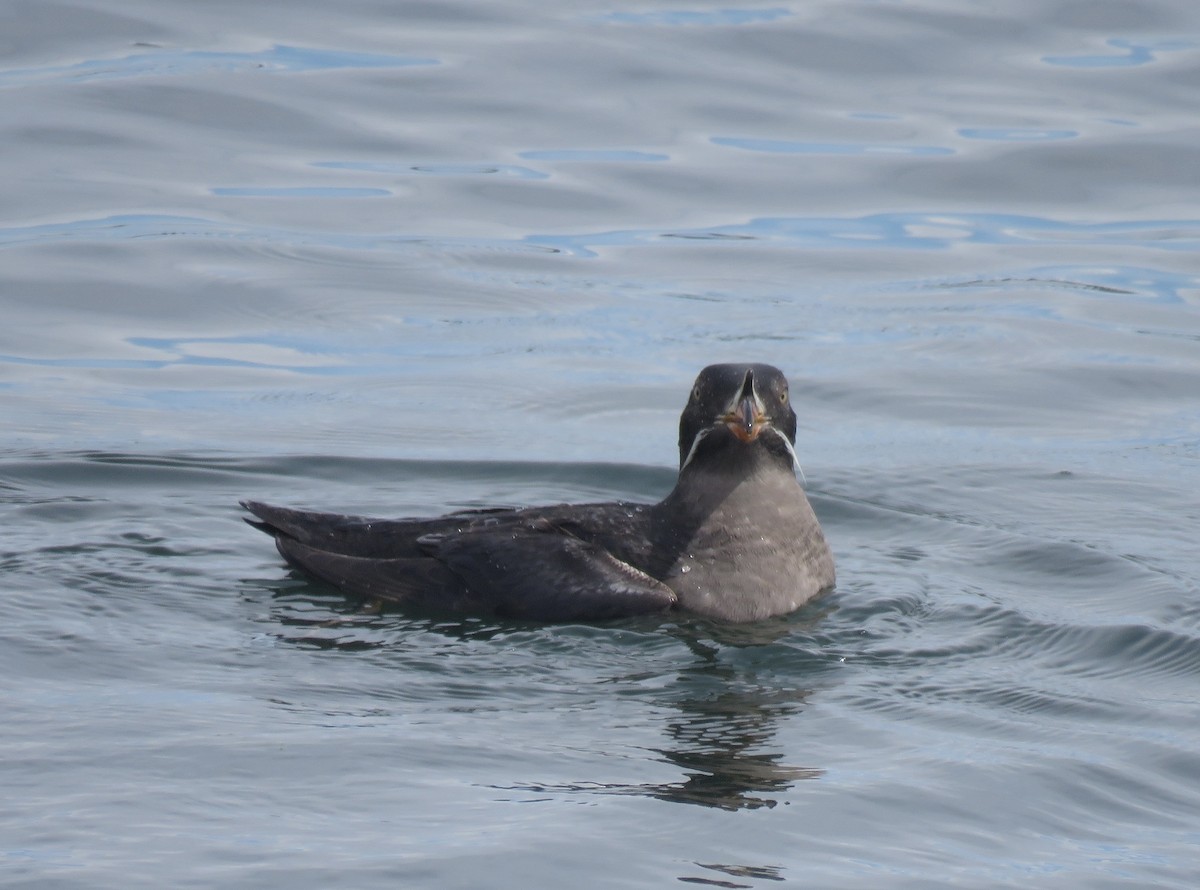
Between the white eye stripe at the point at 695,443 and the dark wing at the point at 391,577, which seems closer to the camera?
the dark wing at the point at 391,577

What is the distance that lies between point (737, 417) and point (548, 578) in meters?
1.10

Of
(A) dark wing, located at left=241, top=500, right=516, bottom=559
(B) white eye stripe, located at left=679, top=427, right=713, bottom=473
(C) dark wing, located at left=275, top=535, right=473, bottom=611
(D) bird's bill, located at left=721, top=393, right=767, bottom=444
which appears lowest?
(C) dark wing, located at left=275, top=535, right=473, bottom=611

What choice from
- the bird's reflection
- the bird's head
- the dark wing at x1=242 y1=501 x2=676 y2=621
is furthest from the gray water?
the bird's head

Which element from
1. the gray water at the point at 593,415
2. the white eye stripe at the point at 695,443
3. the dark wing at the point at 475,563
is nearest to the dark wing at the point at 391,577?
the dark wing at the point at 475,563

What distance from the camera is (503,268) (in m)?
15.7

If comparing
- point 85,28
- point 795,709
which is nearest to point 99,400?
point 795,709

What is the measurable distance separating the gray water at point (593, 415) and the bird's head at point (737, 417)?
0.82 metres

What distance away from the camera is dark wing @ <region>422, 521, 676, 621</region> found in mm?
8367

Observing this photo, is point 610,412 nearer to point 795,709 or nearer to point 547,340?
point 547,340

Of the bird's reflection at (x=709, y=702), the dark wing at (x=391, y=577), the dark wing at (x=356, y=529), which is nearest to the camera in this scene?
the bird's reflection at (x=709, y=702)

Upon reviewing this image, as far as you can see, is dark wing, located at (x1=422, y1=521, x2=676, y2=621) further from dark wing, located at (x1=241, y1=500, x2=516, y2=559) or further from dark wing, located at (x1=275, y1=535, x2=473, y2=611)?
dark wing, located at (x1=241, y1=500, x2=516, y2=559)

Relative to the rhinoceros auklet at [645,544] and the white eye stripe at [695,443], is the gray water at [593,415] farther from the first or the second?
the white eye stripe at [695,443]

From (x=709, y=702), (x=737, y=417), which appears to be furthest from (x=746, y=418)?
(x=709, y=702)

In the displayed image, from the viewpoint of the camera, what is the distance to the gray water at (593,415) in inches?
253
